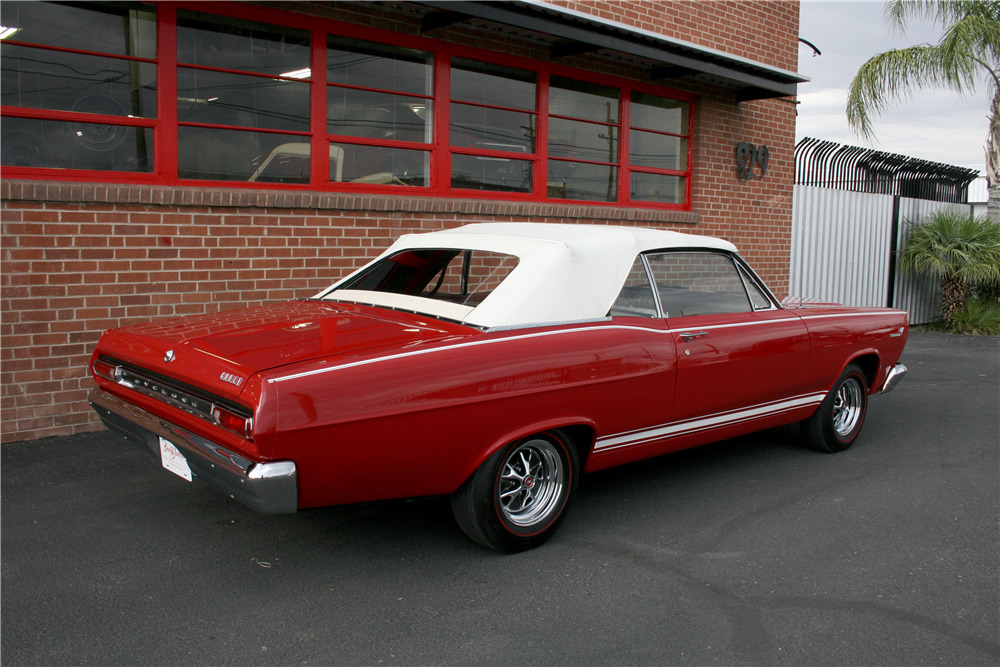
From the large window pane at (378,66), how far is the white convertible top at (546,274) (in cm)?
259

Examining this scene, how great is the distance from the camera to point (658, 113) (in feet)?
29.8

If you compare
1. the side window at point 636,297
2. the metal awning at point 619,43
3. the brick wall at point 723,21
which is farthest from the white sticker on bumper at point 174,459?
the brick wall at point 723,21

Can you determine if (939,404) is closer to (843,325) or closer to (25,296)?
(843,325)

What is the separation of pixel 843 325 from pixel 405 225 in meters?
3.55

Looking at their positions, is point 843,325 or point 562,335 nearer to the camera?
point 562,335

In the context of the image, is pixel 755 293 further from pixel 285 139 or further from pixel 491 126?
pixel 285 139

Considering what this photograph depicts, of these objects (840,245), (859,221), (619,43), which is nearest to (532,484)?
(619,43)

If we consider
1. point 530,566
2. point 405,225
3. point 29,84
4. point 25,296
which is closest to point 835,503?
point 530,566

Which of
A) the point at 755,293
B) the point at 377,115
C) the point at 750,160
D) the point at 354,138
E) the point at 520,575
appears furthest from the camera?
the point at 750,160

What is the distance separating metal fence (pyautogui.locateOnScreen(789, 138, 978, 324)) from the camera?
1095 centimetres

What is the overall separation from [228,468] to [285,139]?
3989mm

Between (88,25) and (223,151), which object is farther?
(223,151)

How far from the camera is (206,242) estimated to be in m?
5.89

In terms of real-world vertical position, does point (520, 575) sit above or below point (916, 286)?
below
